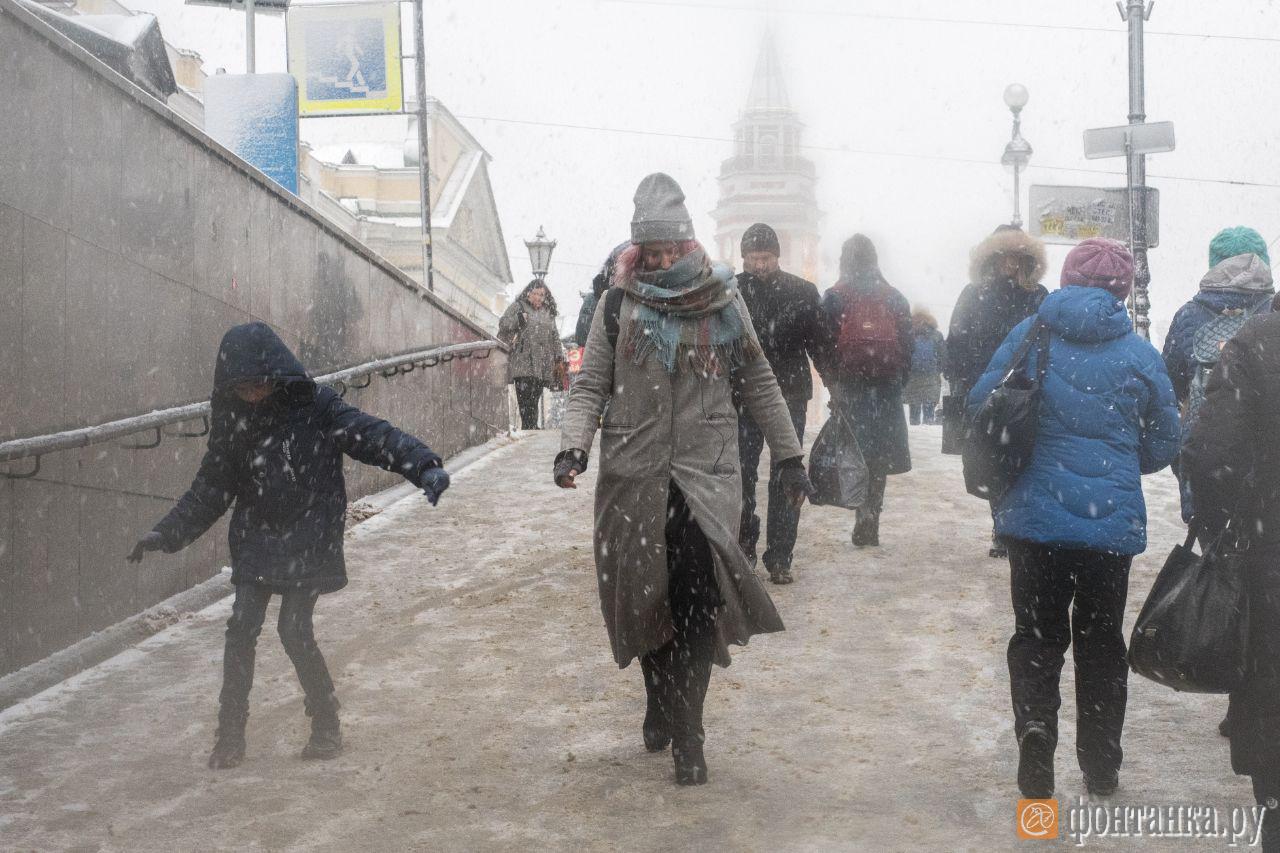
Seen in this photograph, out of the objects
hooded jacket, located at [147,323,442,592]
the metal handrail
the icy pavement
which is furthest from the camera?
the metal handrail

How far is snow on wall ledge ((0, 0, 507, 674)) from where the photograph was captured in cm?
557

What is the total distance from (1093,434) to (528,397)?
14.5 meters

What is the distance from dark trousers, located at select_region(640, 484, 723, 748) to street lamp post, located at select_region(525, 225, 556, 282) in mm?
23154

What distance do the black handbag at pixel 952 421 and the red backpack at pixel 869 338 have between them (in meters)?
A: 1.62

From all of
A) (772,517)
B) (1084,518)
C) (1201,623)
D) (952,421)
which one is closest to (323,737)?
(1084,518)

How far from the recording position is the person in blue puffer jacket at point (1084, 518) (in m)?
4.36

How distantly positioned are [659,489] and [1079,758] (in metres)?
1.56

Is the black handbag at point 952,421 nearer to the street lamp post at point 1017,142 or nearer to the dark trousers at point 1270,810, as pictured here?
the dark trousers at point 1270,810

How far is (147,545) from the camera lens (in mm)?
4578

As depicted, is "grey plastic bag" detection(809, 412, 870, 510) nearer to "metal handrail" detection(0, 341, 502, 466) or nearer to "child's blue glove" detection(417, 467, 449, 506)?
"metal handrail" detection(0, 341, 502, 466)

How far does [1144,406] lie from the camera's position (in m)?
4.48

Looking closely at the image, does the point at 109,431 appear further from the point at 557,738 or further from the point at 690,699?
the point at 690,699

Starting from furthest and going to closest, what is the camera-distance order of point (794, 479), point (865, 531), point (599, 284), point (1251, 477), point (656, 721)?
point (865, 531) → point (599, 284) → point (656, 721) → point (794, 479) → point (1251, 477)

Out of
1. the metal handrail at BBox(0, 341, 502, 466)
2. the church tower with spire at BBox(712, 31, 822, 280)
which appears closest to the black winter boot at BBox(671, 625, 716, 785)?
the metal handrail at BBox(0, 341, 502, 466)
